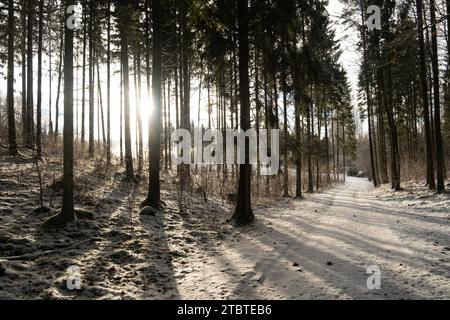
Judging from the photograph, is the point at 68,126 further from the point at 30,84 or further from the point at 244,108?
the point at 30,84

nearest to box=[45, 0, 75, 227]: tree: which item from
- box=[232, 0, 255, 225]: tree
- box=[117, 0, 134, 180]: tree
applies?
box=[117, 0, 134, 180]: tree

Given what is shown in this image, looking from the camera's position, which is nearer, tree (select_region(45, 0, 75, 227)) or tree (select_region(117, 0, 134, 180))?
tree (select_region(45, 0, 75, 227))

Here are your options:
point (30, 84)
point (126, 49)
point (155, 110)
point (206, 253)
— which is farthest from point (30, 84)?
point (206, 253)

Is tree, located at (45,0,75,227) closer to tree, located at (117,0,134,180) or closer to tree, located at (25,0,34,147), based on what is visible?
tree, located at (117,0,134,180)

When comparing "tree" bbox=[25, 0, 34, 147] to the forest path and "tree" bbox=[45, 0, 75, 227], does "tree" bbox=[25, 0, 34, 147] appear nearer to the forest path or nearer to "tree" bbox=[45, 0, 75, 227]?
"tree" bbox=[45, 0, 75, 227]

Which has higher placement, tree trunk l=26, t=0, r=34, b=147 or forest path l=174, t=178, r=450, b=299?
tree trunk l=26, t=0, r=34, b=147

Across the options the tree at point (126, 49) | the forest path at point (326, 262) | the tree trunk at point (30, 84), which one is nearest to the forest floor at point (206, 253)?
the forest path at point (326, 262)

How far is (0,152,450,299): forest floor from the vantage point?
430cm

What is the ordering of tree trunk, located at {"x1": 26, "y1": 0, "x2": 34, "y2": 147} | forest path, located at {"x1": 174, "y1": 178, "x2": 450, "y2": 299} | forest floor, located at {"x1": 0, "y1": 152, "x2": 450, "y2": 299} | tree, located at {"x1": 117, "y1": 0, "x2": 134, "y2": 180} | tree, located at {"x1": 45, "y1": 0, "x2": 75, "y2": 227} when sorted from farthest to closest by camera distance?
tree trunk, located at {"x1": 26, "y1": 0, "x2": 34, "y2": 147}, tree, located at {"x1": 117, "y1": 0, "x2": 134, "y2": 180}, tree, located at {"x1": 45, "y1": 0, "x2": 75, "y2": 227}, forest floor, located at {"x1": 0, "y1": 152, "x2": 450, "y2": 299}, forest path, located at {"x1": 174, "y1": 178, "x2": 450, "y2": 299}

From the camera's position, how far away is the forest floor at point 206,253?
14.1 ft

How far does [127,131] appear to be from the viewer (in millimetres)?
14062

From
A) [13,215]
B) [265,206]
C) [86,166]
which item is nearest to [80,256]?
[13,215]

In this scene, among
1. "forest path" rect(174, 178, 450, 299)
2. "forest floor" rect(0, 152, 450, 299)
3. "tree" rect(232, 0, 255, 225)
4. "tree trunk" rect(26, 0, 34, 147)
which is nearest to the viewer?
"forest path" rect(174, 178, 450, 299)

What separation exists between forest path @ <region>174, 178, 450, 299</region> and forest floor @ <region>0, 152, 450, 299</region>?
0.02 m
